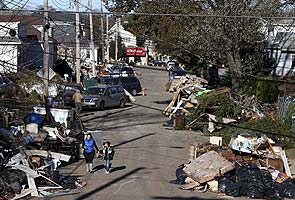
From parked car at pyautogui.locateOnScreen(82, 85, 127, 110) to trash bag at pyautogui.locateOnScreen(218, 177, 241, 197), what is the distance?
23877mm

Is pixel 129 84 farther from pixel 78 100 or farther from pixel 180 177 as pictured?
→ pixel 180 177

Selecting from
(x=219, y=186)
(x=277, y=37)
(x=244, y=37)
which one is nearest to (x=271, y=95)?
(x=244, y=37)

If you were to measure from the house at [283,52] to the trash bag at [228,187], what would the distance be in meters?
34.5

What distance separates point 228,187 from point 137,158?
6.58 metres

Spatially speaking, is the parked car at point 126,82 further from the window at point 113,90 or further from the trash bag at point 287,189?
the trash bag at point 287,189

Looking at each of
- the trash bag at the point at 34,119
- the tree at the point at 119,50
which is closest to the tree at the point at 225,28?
the trash bag at the point at 34,119

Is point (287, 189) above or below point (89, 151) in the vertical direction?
below

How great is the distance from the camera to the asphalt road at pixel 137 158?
741 inches

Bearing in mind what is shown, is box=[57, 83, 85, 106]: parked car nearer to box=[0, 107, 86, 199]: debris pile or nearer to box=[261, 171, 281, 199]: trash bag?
box=[0, 107, 86, 199]: debris pile

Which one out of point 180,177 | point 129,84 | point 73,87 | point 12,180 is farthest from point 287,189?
point 129,84

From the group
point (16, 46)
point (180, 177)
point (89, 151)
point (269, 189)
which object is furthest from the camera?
point (89, 151)

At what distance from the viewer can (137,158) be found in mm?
25062

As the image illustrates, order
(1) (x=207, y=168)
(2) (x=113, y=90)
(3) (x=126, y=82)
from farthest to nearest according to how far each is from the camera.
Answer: (3) (x=126, y=82)
(2) (x=113, y=90)
(1) (x=207, y=168)

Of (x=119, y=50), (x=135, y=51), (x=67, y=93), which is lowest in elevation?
(x=67, y=93)
